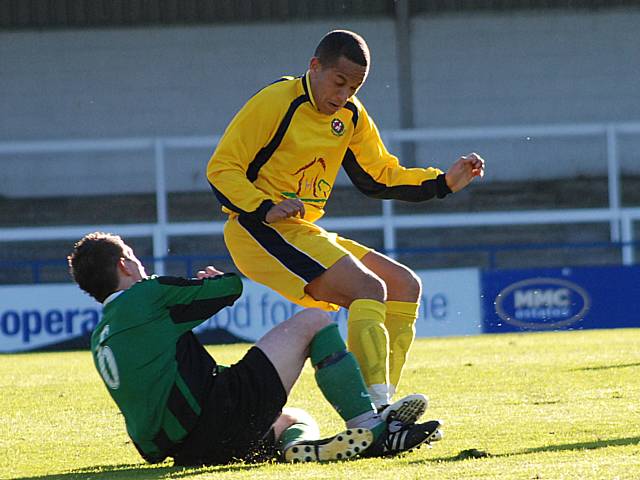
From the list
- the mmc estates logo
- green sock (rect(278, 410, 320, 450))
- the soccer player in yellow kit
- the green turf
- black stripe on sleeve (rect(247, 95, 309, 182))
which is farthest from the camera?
the mmc estates logo

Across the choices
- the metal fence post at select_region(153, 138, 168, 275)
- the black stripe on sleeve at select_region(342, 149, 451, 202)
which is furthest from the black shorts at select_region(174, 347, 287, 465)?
the metal fence post at select_region(153, 138, 168, 275)

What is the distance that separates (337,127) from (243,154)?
1.72ft

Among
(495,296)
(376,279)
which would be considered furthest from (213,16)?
(376,279)

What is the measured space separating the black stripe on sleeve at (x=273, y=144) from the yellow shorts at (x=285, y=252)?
23cm

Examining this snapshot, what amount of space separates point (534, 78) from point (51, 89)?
8.68 m

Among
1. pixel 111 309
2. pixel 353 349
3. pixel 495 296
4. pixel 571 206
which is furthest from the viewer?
pixel 571 206

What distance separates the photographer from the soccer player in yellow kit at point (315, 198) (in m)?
6.09

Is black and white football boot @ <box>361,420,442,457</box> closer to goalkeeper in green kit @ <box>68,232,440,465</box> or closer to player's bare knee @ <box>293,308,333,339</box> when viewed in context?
goalkeeper in green kit @ <box>68,232,440,465</box>

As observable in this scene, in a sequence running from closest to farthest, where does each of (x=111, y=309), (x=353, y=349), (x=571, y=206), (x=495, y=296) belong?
(x=111, y=309), (x=353, y=349), (x=495, y=296), (x=571, y=206)

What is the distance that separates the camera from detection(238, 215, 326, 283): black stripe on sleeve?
6.20 metres

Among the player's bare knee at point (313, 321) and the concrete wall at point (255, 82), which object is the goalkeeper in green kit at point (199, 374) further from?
the concrete wall at point (255, 82)

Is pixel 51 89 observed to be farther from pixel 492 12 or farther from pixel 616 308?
pixel 616 308

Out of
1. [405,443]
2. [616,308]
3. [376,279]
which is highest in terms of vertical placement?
[376,279]

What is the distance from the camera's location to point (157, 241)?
709 inches
